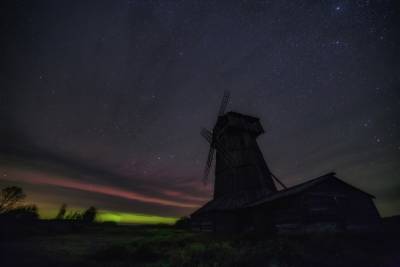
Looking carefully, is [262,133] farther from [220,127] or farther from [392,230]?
[392,230]

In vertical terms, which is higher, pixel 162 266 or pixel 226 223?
pixel 226 223

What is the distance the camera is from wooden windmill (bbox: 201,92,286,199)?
2148 centimetres

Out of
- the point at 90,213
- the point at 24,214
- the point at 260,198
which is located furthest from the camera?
the point at 90,213

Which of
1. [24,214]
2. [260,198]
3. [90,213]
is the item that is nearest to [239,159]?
[260,198]

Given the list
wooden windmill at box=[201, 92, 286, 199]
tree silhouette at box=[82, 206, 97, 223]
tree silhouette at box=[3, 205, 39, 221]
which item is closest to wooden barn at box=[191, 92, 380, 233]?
wooden windmill at box=[201, 92, 286, 199]

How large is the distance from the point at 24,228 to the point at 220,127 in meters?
25.8

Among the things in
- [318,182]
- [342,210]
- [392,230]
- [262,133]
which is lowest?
[392,230]

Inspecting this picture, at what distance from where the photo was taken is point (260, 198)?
18.1 m

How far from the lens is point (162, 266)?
24.1ft

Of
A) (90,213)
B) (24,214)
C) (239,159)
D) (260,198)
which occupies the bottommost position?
(24,214)

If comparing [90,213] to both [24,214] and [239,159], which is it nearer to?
[24,214]

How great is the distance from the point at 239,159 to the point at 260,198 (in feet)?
19.2

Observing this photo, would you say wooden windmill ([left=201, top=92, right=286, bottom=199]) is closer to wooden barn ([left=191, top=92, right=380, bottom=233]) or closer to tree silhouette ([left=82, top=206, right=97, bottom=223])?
wooden barn ([left=191, top=92, right=380, bottom=233])

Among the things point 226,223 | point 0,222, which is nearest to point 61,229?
point 0,222
